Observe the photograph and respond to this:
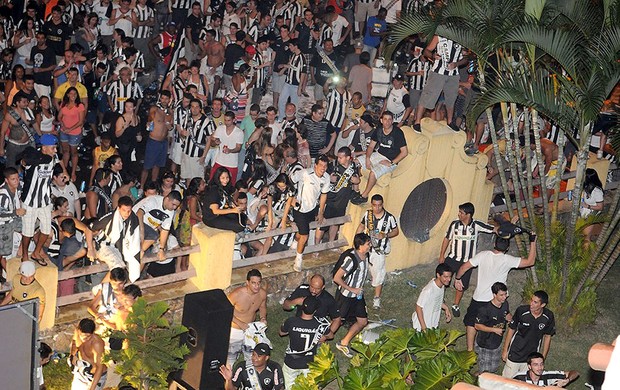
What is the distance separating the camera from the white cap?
1325 centimetres

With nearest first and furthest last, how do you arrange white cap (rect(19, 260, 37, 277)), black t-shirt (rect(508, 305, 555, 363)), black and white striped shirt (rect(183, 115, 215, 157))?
1. white cap (rect(19, 260, 37, 277))
2. black t-shirt (rect(508, 305, 555, 363))
3. black and white striped shirt (rect(183, 115, 215, 157))

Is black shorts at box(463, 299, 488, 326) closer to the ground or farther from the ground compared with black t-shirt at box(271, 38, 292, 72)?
closer to the ground

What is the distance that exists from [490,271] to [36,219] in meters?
5.73

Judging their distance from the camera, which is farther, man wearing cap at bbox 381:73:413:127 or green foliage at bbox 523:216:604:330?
man wearing cap at bbox 381:73:413:127

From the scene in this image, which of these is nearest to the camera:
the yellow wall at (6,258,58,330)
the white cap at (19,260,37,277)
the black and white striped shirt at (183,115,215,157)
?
the white cap at (19,260,37,277)

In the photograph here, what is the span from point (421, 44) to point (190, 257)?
809cm

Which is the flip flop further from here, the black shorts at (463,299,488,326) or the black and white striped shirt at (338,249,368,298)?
the black shorts at (463,299,488,326)

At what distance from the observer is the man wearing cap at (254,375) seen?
12945 millimetres

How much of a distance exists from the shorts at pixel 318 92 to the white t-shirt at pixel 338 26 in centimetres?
168

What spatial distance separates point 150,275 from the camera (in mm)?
15312

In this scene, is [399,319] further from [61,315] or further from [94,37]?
[94,37]

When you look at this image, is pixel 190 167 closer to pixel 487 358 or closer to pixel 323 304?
pixel 323 304

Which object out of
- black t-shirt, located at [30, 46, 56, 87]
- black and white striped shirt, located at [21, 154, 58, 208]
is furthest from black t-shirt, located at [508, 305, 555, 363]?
black t-shirt, located at [30, 46, 56, 87]

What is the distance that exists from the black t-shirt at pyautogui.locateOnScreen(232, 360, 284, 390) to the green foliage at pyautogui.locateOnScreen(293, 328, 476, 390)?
3.72 ft
